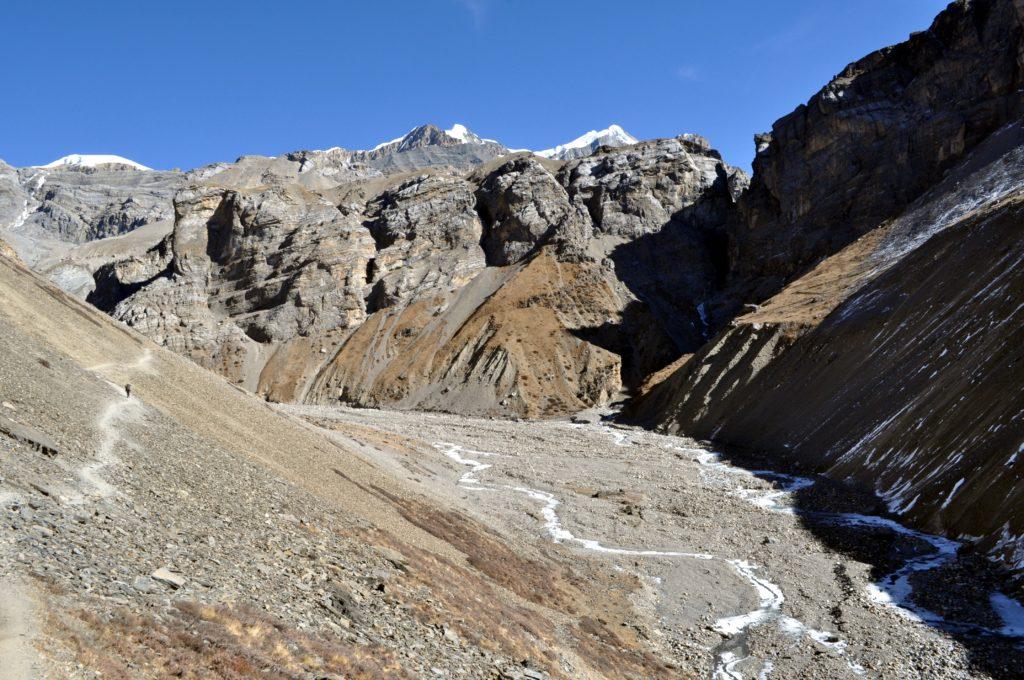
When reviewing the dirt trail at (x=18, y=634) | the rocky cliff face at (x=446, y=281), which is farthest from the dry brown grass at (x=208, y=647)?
the rocky cliff face at (x=446, y=281)

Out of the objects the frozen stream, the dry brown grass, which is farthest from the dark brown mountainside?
the dry brown grass

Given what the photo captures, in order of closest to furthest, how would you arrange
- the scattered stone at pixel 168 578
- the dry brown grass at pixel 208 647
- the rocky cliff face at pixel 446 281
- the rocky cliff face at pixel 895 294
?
1. the dry brown grass at pixel 208 647
2. the scattered stone at pixel 168 578
3. the rocky cliff face at pixel 895 294
4. the rocky cliff face at pixel 446 281

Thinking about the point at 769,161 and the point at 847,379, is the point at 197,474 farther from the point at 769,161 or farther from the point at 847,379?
the point at 769,161

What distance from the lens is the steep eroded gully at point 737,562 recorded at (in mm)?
21391

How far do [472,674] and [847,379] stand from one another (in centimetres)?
4463

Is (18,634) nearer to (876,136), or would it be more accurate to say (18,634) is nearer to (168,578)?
(168,578)

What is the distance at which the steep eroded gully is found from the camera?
70.2ft

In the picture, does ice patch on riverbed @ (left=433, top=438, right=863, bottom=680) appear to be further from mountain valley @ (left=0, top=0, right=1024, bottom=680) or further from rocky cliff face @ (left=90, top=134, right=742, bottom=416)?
rocky cliff face @ (left=90, top=134, right=742, bottom=416)

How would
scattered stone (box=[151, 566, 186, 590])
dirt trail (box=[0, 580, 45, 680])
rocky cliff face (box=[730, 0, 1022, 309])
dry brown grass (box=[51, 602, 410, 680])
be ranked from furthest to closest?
rocky cliff face (box=[730, 0, 1022, 309]), scattered stone (box=[151, 566, 186, 590]), dry brown grass (box=[51, 602, 410, 680]), dirt trail (box=[0, 580, 45, 680])

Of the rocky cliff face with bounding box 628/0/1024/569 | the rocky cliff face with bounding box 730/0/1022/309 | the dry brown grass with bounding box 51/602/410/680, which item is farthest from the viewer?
the rocky cliff face with bounding box 730/0/1022/309

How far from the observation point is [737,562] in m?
30.5

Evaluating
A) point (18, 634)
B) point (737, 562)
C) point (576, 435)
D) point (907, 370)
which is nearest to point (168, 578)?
point (18, 634)

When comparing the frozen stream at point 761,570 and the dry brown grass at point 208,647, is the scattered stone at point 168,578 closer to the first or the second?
the dry brown grass at point 208,647

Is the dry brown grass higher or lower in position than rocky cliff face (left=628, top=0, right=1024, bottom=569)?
lower
